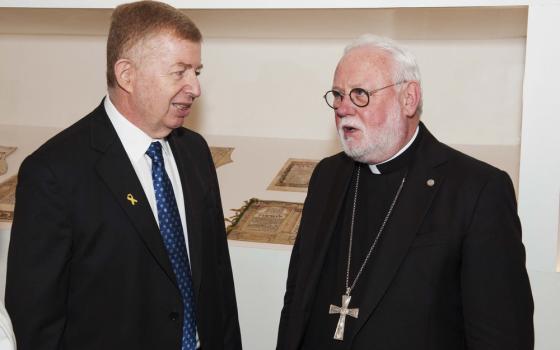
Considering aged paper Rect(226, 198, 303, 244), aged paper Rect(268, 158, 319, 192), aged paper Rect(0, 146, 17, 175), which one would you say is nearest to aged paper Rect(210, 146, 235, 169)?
aged paper Rect(268, 158, 319, 192)

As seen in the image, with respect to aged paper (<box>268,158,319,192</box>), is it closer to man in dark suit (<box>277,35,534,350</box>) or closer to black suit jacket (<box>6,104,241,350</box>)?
man in dark suit (<box>277,35,534,350</box>)

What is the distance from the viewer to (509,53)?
4.91 metres

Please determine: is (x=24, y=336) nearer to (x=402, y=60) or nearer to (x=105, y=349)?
(x=105, y=349)

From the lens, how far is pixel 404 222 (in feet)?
10.1

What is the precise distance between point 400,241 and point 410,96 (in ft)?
1.86

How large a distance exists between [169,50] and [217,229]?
0.82 meters

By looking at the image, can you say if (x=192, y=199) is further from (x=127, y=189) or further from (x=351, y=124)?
(x=351, y=124)

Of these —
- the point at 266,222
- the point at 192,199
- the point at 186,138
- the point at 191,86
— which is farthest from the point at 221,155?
the point at 191,86

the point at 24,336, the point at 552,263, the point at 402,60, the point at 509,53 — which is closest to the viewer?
the point at 24,336

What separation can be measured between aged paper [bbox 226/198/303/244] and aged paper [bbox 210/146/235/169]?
20.1 inches

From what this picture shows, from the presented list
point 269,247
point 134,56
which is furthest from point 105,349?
point 269,247

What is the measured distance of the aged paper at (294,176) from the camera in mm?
4973

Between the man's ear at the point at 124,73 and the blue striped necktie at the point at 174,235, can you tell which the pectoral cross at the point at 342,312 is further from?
the man's ear at the point at 124,73

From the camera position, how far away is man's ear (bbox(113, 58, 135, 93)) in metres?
3.11
